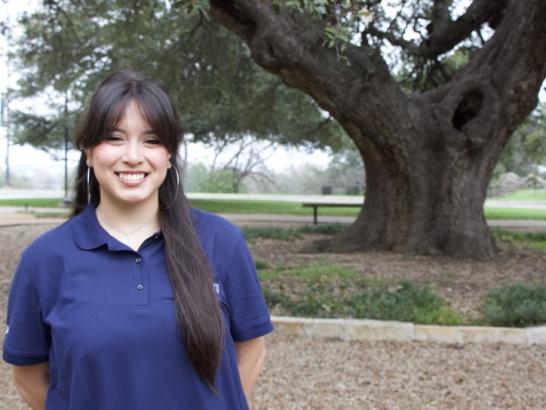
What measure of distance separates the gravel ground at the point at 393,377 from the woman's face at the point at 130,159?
9.37 feet

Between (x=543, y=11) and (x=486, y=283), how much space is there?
389 cm

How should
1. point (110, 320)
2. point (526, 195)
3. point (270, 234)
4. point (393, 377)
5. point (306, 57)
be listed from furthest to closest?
point (526, 195), point (270, 234), point (306, 57), point (393, 377), point (110, 320)

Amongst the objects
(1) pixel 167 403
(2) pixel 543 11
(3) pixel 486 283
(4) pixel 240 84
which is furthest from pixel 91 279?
(4) pixel 240 84

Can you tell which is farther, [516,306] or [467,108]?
[467,108]

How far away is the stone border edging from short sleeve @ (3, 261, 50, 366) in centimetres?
426

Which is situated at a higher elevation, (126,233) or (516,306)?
(126,233)

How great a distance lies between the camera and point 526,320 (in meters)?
5.93

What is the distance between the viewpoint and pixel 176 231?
179 cm

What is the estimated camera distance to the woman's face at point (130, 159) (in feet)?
5.73

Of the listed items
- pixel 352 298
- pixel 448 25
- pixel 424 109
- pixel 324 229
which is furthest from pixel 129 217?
pixel 324 229

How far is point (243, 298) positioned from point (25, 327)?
569 millimetres

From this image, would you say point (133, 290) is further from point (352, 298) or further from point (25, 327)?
point (352, 298)

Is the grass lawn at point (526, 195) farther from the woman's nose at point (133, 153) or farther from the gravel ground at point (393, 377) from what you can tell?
the woman's nose at point (133, 153)

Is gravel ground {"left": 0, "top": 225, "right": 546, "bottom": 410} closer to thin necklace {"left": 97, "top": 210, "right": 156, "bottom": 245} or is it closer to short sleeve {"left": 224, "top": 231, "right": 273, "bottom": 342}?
short sleeve {"left": 224, "top": 231, "right": 273, "bottom": 342}
